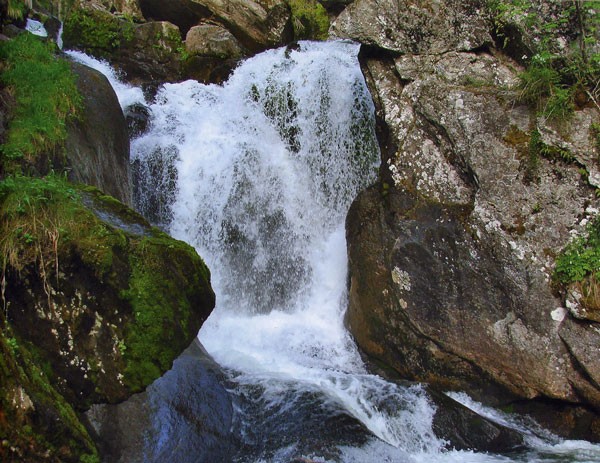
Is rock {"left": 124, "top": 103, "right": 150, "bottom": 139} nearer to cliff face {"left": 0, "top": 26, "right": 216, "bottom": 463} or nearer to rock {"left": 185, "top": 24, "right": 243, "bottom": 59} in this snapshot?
rock {"left": 185, "top": 24, "right": 243, "bottom": 59}

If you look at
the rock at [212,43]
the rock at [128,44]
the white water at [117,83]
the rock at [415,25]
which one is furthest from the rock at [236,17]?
the rock at [415,25]

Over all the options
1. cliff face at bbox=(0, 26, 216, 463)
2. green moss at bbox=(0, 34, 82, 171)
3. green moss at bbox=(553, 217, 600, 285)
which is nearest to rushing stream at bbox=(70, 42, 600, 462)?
green moss at bbox=(553, 217, 600, 285)

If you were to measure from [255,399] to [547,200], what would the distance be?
187 inches

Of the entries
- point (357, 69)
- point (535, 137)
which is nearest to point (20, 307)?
point (535, 137)

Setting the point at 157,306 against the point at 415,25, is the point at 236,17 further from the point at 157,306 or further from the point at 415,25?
the point at 157,306

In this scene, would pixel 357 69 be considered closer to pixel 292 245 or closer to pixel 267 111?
pixel 267 111

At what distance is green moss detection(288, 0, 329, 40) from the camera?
15.4 meters

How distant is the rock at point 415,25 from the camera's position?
7969 mm

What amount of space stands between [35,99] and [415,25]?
5.71m

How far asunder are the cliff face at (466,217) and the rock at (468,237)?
16mm

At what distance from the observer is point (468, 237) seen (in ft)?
23.4

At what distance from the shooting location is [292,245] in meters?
9.21

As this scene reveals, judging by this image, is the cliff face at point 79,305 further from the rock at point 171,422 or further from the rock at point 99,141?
the rock at point 99,141

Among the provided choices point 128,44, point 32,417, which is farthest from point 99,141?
point 128,44
